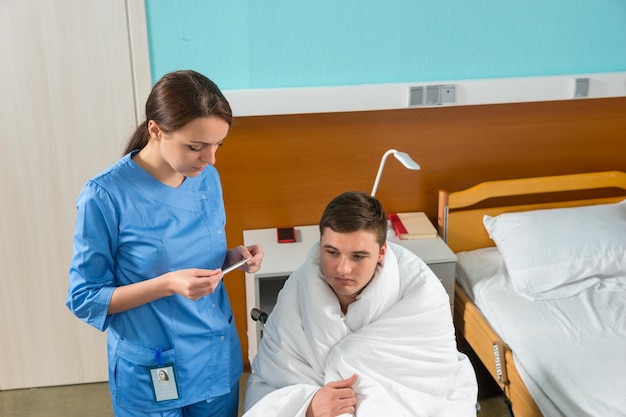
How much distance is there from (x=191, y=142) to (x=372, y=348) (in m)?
0.78

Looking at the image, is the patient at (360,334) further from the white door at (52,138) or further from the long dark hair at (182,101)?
the white door at (52,138)

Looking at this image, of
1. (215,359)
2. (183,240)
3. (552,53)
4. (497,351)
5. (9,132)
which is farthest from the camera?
(552,53)

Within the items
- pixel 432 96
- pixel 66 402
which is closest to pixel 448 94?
pixel 432 96

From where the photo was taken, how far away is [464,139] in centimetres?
325

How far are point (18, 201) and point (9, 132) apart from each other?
299mm

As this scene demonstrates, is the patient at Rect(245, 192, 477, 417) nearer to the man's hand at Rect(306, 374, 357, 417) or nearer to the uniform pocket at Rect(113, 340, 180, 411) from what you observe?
the man's hand at Rect(306, 374, 357, 417)

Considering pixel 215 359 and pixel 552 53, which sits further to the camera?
pixel 552 53

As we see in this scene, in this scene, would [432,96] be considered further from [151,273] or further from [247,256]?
[151,273]

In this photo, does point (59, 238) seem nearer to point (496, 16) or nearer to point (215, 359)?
point (215, 359)

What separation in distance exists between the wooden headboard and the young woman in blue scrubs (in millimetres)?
1354

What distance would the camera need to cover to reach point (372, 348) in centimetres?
203

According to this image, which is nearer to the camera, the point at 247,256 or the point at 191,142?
the point at 191,142

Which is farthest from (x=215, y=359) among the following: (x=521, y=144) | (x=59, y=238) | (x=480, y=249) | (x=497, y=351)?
(x=521, y=144)

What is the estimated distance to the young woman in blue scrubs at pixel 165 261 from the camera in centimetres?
178
